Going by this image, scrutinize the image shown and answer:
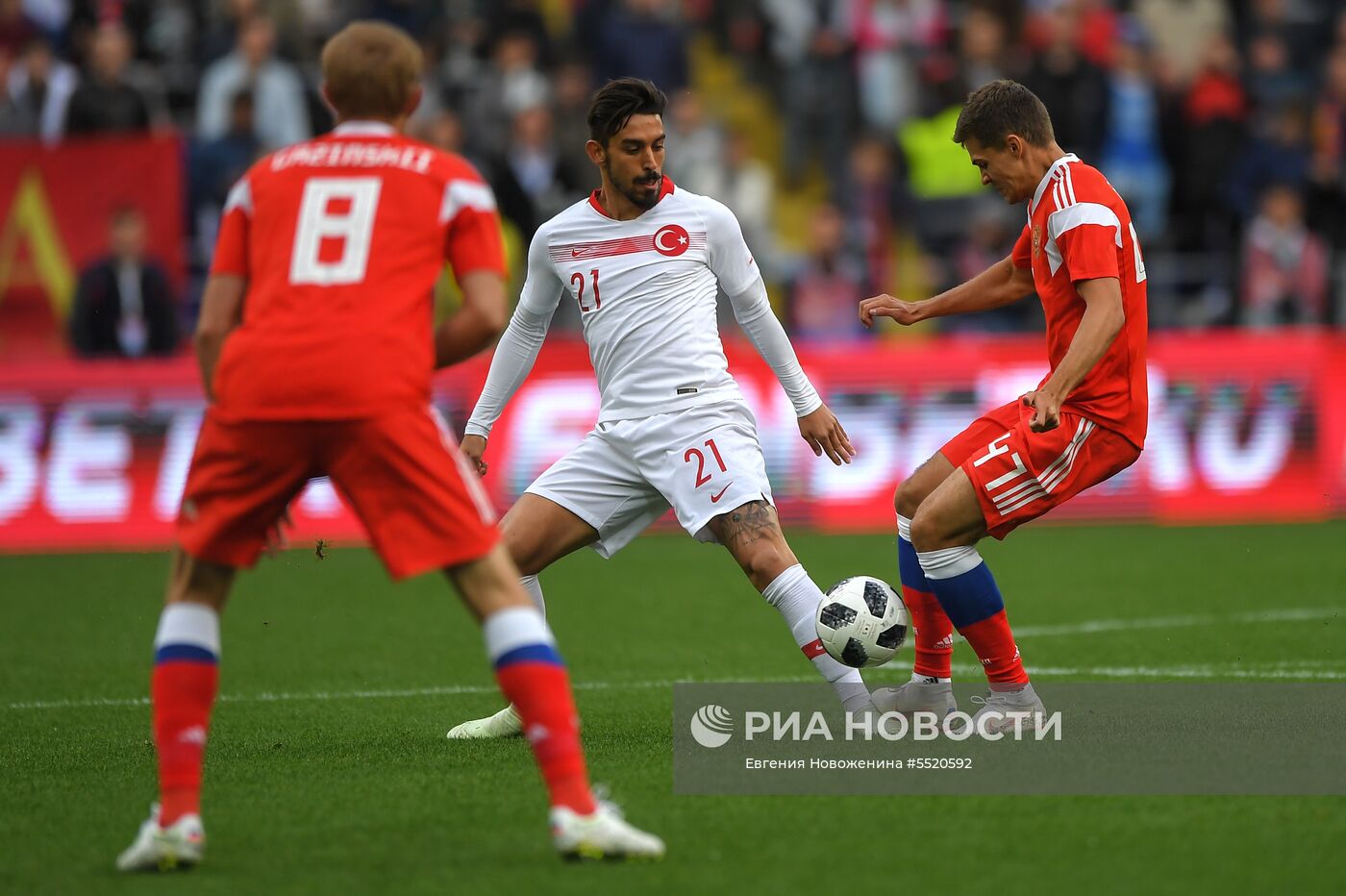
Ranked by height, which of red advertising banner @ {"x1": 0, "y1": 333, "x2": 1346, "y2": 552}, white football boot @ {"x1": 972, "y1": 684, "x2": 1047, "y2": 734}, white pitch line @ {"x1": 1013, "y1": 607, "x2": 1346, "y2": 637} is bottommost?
red advertising banner @ {"x1": 0, "y1": 333, "x2": 1346, "y2": 552}

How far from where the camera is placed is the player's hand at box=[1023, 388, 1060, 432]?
632cm

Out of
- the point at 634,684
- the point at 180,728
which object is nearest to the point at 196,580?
the point at 180,728

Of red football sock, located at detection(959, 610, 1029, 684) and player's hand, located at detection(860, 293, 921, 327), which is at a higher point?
player's hand, located at detection(860, 293, 921, 327)

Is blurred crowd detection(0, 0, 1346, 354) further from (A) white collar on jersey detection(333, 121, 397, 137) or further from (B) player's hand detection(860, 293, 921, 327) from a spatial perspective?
(A) white collar on jersey detection(333, 121, 397, 137)

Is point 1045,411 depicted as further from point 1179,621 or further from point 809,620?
point 1179,621

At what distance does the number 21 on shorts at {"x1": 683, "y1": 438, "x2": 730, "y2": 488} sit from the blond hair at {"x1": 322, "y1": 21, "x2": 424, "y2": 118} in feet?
7.09

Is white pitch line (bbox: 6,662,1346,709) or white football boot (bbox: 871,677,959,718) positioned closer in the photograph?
white football boot (bbox: 871,677,959,718)

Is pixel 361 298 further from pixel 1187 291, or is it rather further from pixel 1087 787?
pixel 1187 291

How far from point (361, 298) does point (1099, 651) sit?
17.0ft

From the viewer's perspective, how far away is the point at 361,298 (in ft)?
16.5

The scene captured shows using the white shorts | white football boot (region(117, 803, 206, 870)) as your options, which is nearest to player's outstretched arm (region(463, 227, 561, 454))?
the white shorts

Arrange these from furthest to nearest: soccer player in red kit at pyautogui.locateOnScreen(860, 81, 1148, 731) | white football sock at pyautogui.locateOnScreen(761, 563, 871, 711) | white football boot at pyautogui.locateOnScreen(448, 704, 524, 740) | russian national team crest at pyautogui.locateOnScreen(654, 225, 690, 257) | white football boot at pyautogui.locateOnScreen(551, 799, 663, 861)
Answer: white football boot at pyautogui.locateOnScreen(448, 704, 524, 740) < russian national team crest at pyautogui.locateOnScreen(654, 225, 690, 257) < white football sock at pyautogui.locateOnScreen(761, 563, 871, 711) < soccer player in red kit at pyautogui.locateOnScreen(860, 81, 1148, 731) < white football boot at pyautogui.locateOnScreen(551, 799, 663, 861)

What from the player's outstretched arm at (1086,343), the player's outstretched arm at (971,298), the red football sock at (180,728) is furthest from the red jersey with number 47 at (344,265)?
the player's outstretched arm at (971,298)

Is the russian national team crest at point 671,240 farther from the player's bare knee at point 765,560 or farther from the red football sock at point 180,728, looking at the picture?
the red football sock at point 180,728
